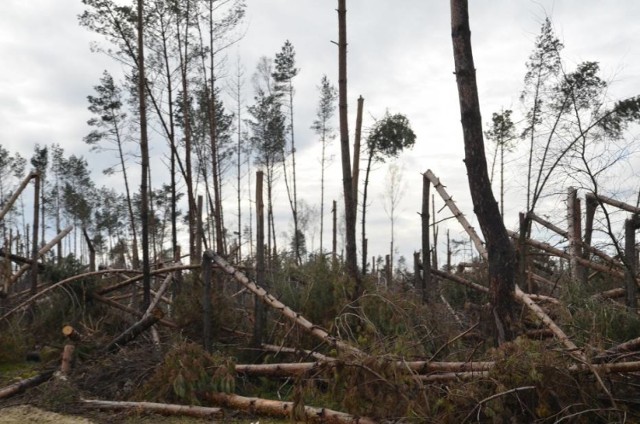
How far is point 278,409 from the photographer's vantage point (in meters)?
5.70

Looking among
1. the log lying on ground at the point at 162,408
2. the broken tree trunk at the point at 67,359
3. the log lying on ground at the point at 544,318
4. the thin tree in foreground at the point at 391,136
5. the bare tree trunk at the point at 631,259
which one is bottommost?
the log lying on ground at the point at 162,408

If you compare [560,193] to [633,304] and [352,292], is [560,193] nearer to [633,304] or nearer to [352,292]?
[633,304]

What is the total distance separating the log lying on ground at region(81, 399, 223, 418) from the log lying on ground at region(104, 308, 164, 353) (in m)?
1.54

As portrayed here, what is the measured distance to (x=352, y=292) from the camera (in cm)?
783

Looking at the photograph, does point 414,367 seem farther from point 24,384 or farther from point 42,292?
point 42,292

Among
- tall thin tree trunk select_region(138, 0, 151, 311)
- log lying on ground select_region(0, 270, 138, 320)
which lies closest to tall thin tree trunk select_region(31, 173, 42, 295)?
log lying on ground select_region(0, 270, 138, 320)

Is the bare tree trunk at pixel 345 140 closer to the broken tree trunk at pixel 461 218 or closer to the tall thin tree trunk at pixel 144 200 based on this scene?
the broken tree trunk at pixel 461 218

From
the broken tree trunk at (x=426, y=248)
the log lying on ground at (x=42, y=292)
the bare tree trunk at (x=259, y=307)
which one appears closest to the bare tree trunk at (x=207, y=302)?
the bare tree trunk at (x=259, y=307)

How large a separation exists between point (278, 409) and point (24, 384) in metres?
3.39

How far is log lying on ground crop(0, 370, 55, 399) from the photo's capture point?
6914 mm

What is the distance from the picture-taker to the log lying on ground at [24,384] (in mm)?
6914

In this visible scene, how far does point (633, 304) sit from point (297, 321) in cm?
384

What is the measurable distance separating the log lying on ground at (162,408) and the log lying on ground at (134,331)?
1.54 m

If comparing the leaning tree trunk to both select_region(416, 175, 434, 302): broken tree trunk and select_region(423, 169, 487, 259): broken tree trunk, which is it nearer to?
select_region(423, 169, 487, 259): broken tree trunk
